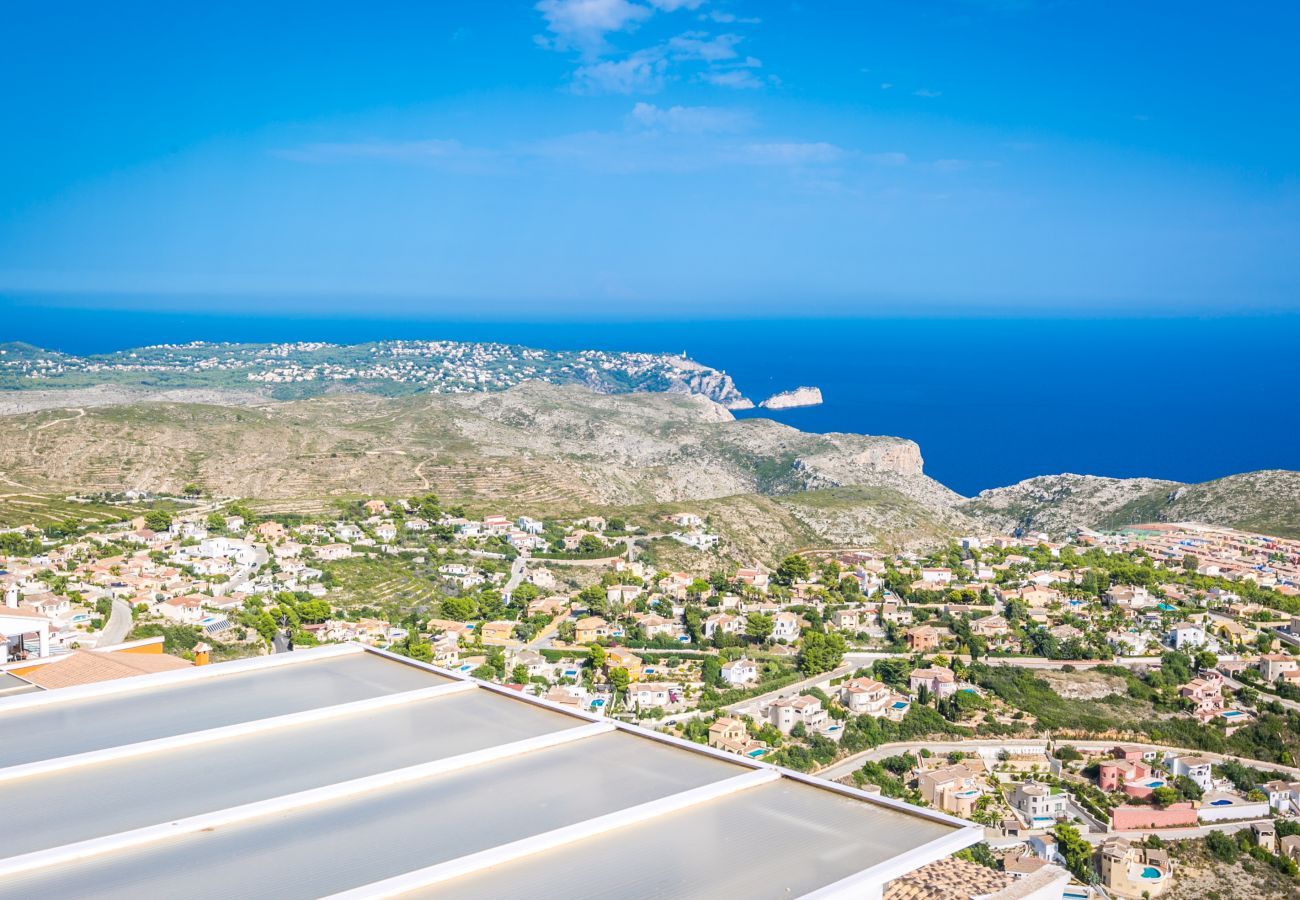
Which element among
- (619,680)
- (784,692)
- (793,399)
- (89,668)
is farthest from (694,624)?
(793,399)

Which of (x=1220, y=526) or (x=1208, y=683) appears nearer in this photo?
(x=1208, y=683)

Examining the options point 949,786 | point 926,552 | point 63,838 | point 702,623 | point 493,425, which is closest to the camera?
point 63,838

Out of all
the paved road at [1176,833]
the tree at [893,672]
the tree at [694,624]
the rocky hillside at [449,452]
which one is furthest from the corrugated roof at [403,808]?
the rocky hillside at [449,452]

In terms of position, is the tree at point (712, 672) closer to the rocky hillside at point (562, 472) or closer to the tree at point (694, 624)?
the tree at point (694, 624)

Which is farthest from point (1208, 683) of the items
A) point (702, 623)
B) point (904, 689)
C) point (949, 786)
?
point (702, 623)

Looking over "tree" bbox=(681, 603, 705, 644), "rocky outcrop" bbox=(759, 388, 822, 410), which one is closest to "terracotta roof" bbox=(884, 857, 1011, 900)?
"tree" bbox=(681, 603, 705, 644)

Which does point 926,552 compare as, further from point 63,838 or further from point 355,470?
point 63,838
